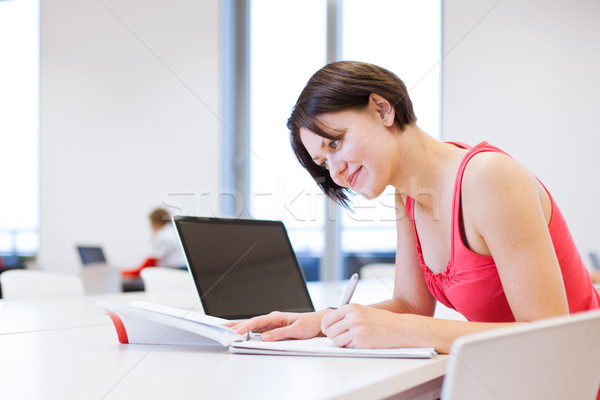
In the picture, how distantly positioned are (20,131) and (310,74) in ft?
10.9

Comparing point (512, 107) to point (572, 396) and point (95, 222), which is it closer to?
point (572, 396)

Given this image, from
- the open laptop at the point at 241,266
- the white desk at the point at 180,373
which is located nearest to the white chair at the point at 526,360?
the white desk at the point at 180,373

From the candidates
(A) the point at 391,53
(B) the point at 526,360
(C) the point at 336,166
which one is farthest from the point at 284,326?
(A) the point at 391,53

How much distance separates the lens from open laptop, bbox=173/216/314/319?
1.38 m

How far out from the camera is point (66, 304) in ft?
6.01

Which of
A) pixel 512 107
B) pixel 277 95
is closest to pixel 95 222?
pixel 277 95

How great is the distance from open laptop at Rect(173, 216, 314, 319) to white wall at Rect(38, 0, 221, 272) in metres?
3.97

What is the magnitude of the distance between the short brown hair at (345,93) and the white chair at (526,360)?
2.12 feet

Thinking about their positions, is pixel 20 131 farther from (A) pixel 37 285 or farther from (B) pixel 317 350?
(B) pixel 317 350

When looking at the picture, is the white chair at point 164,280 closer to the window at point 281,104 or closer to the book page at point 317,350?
the book page at point 317,350

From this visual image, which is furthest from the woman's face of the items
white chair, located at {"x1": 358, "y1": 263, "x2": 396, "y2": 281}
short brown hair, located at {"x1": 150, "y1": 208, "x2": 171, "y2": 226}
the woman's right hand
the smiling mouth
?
short brown hair, located at {"x1": 150, "y1": 208, "x2": 171, "y2": 226}

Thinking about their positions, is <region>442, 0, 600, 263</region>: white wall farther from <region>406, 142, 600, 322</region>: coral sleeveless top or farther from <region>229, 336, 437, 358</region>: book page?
<region>229, 336, 437, 358</region>: book page

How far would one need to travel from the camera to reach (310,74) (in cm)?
518

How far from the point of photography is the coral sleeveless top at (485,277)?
3.73 feet
